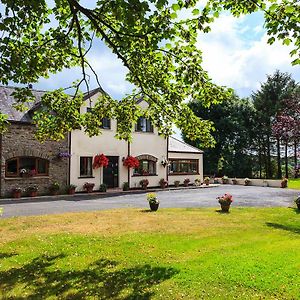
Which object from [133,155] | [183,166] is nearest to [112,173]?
[133,155]

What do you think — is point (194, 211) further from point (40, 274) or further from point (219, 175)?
point (219, 175)

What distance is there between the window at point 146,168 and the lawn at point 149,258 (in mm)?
16441

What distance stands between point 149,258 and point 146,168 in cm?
2248

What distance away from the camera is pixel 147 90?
10.2 m

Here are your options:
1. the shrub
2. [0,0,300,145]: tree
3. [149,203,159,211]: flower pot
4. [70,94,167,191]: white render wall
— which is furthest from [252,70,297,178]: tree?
[0,0,300,145]: tree

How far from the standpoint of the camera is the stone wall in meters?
21.8

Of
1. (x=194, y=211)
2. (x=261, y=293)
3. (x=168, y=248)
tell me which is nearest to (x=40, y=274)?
(x=168, y=248)

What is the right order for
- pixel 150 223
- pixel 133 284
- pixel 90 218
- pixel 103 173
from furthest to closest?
pixel 103 173, pixel 90 218, pixel 150 223, pixel 133 284

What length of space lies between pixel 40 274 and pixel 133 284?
2.11 metres

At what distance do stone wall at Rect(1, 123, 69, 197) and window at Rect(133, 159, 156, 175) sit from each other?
7220 millimetres

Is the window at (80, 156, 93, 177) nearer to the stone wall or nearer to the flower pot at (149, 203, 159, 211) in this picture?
the stone wall

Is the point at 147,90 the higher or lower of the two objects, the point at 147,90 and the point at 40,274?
the higher

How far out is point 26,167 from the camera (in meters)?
23.0

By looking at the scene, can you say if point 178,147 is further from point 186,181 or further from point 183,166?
point 186,181
